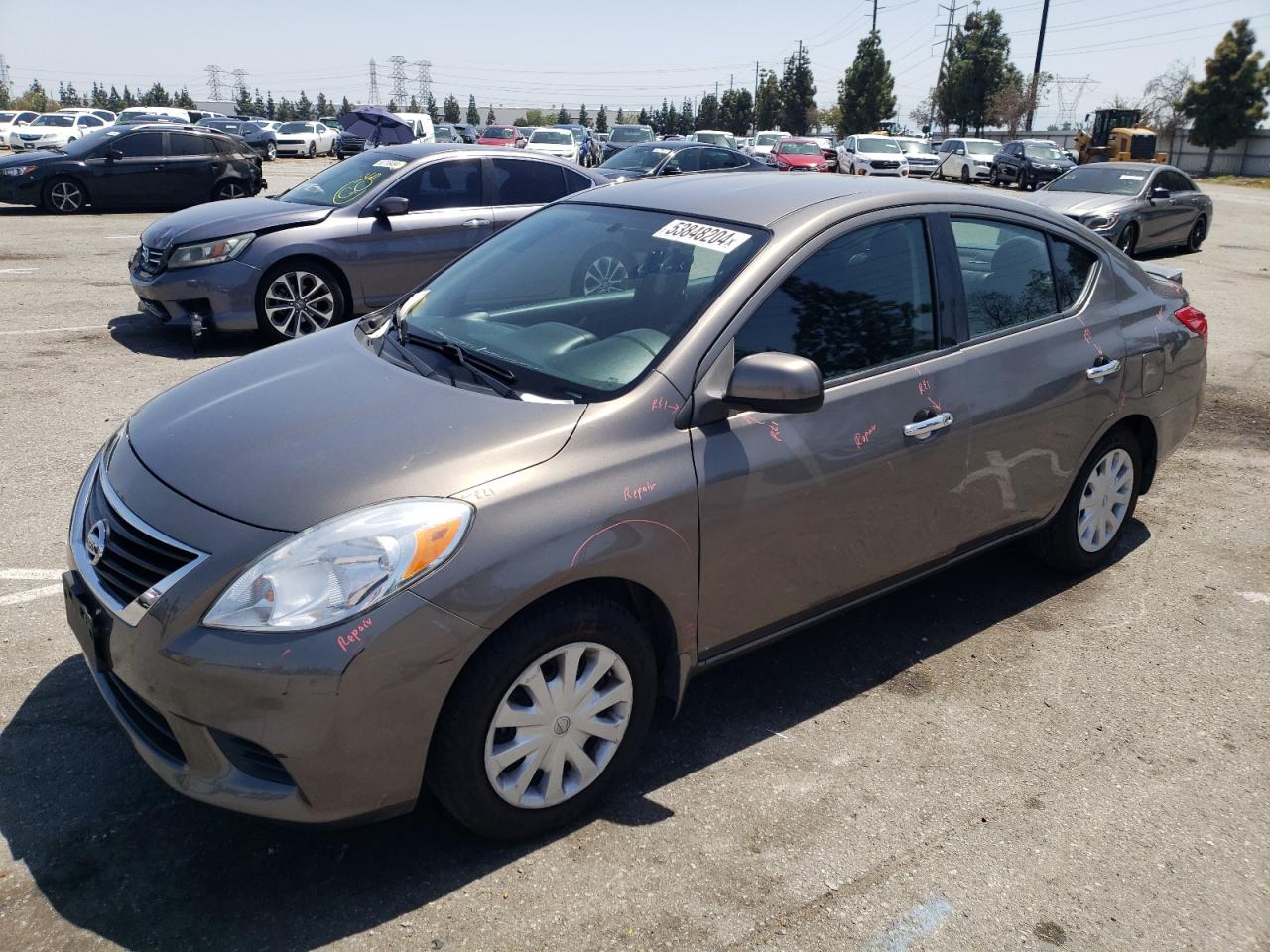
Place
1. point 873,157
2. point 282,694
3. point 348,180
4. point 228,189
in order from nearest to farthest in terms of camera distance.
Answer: point 282,694
point 348,180
point 228,189
point 873,157

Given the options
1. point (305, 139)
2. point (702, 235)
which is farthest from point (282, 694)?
point (305, 139)

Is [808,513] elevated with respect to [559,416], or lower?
lower

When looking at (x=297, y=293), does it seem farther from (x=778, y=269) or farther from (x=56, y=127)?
(x=56, y=127)

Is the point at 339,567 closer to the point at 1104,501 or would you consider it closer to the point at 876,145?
the point at 1104,501

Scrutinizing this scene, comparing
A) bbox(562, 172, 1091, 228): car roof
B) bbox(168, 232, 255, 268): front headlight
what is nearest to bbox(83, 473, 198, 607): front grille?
bbox(562, 172, 1091, 228): car roof

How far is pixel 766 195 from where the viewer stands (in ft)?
11.9

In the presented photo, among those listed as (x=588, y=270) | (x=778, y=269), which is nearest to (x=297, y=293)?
(x=588, y=270)

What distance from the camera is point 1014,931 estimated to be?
104 inches

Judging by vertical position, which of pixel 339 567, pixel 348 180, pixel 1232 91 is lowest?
pixel 339 567

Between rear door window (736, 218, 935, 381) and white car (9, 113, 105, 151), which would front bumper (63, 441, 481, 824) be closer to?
rear door window (736, 218, 935, 381)

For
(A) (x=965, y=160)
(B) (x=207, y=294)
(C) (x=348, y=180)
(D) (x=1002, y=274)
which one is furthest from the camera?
(A) (x=965, y=160)

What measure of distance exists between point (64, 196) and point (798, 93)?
68466mm

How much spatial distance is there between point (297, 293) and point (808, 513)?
623cm

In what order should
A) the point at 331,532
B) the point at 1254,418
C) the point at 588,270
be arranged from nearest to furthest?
the point at 331,532 → the point at 588,270 → the point at 1254,418
